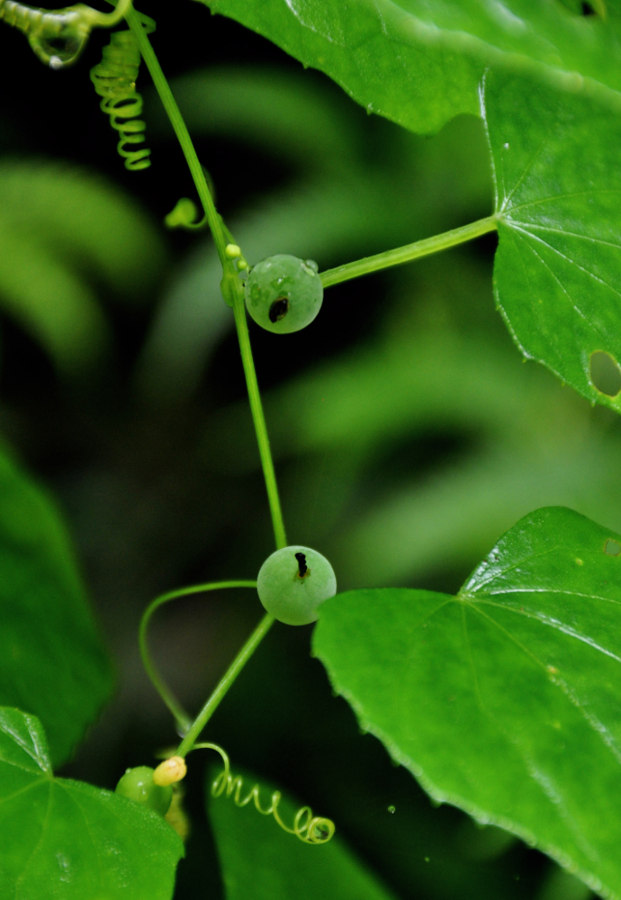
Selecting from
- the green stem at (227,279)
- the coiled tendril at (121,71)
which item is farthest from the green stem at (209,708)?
the coiled tendril at (121,71)

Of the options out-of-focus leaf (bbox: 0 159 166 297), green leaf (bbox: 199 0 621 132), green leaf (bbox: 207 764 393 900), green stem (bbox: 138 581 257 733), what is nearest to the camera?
green leaf (bbox: 199 0 621 132)

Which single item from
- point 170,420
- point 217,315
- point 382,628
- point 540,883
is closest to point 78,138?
point 217,315

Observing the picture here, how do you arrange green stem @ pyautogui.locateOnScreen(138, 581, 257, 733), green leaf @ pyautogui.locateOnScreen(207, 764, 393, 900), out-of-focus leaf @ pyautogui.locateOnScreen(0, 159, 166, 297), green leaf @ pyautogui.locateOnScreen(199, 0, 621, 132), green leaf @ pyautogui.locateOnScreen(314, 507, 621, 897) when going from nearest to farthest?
green leaf @ pyautogui.locateOnScreen(199, 0, 621, 132)
green leaf @ pyautogui.locateOnScreen(314, 507, 621, 897)
green stem @ pyautogui.locateOnScreen(138, 581, 257, 733)
green leaf @ pyautogui.locateOnScreen(207, 764, 393, 900)
out-of-focus leaf @ pyautogui.locateOnScreen(0, 159, 166, 297)

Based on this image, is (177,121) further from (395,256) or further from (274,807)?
(274,807)

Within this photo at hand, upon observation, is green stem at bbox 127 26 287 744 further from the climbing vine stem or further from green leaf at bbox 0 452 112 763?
green leaf at bbox 0 452 112 763

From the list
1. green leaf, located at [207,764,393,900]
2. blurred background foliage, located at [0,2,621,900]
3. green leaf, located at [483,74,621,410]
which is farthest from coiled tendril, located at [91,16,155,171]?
blurred background foliage, located at [0,2,621,900]

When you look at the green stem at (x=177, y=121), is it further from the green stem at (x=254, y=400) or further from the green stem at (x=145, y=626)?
the green stem at (x=145, y=626)
